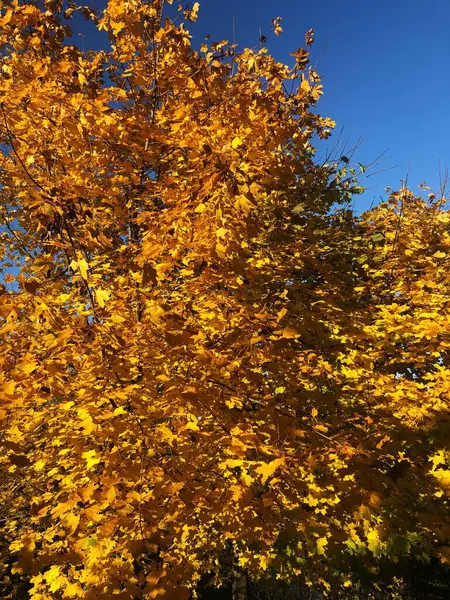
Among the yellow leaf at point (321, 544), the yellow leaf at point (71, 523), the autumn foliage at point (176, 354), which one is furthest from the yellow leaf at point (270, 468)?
the yellow leaf at point (321, 544)

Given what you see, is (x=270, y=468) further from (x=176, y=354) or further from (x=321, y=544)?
(x=321, y=544)

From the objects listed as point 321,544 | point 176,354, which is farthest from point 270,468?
point 321,544

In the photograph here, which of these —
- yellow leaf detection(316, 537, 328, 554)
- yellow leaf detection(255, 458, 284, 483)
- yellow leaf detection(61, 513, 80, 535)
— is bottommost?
yellow leaf detection(316, 537, 328, 554)

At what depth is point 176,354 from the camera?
267cm

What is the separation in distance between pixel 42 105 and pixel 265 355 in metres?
2.47

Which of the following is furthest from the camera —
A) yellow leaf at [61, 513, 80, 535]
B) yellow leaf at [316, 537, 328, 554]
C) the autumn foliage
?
yellow leaf at [316, 537, 328, 554]

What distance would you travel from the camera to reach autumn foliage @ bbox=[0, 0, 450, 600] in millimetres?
2279

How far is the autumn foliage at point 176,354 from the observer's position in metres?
2.28

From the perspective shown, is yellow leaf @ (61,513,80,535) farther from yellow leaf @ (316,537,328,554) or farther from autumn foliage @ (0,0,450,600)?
yellow leaf @ (316,537,328,554)

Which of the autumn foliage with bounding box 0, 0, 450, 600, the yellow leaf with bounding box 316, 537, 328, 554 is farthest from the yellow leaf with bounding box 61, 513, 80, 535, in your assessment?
the yellow leaf with bounding box 316, 537, 328, 554

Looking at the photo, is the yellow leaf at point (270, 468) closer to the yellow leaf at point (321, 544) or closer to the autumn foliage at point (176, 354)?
the autumn foliage at point (176, 354)

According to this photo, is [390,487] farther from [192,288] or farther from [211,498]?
[192,288]

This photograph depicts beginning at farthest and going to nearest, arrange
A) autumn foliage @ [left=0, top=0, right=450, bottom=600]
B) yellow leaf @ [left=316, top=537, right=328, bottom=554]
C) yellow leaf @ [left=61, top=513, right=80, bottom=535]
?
yellow leaf @ [left=316, top=537, right=328, bottom=554], autumn foliage @ [left=0, top=0, right=450, bottom=600], yellow leaf @ [left=61, top=513, right=80, bottom=535]

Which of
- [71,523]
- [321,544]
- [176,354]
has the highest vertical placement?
[176,354]
